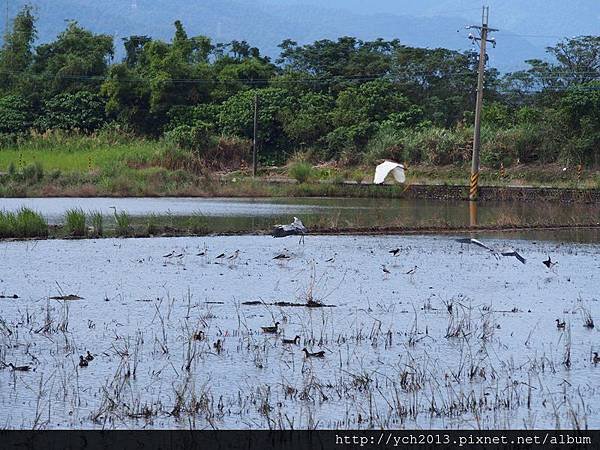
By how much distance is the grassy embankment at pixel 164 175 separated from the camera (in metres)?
39.3

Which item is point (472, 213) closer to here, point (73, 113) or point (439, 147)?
point (439, 147)

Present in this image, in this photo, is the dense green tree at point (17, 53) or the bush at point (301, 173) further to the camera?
the dense green tree at point (17, 53)

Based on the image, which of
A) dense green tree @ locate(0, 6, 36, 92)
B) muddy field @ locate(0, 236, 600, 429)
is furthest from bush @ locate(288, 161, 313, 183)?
muddy field @ locate(0, 236, 600, 429)

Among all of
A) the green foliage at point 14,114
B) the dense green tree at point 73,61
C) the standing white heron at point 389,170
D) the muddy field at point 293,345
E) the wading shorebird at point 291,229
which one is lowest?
the muddy field at point 293,345

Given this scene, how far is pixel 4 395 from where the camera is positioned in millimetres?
8336

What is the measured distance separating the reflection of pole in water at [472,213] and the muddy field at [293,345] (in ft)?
30.4

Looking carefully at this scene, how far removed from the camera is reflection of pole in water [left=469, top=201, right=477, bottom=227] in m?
27.9

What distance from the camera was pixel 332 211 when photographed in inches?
1265

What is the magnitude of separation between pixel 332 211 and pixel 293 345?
21682 millimetres

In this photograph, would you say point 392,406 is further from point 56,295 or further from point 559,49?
point 559,49

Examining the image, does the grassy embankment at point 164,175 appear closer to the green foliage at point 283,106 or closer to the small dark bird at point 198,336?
the green foliage at point 283,106

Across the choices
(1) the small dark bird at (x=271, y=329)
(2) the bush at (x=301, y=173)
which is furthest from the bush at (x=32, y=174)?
(1) the small dark bird at (x=271, y=329)

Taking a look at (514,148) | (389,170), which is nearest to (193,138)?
(514,148)

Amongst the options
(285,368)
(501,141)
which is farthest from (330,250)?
(501,141)
